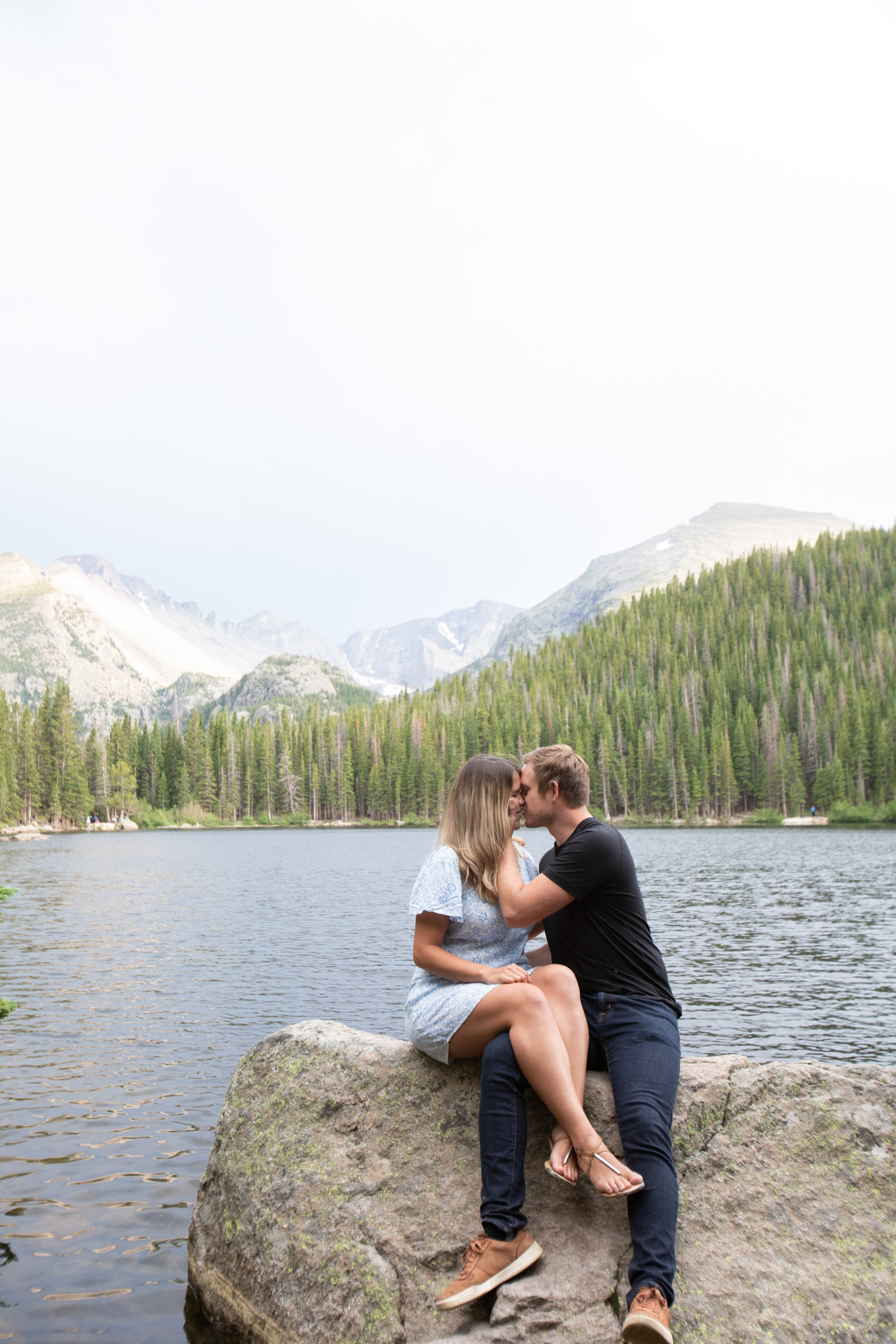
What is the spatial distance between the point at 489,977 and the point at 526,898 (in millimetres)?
534

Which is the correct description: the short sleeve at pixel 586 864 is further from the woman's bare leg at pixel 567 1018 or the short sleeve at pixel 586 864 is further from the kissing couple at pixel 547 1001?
the woman's bare leg at pixel 567 1018

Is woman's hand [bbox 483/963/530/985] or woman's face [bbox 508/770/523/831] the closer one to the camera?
woman's hand [bbox 483/963/530/985]

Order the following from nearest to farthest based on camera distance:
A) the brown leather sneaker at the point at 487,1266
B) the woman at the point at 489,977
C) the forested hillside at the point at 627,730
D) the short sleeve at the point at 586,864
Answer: the brown leather sneaker at the point at 487,1266 < the woman at the point at 489,977 < the short sleeve at the point at 586,864 < the forested hillside at the point at 627,730

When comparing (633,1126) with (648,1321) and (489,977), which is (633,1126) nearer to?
(648,1321)

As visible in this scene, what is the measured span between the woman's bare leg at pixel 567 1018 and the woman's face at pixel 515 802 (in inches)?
37.6

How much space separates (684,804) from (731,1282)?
4864 inches

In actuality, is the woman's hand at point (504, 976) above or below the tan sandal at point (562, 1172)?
above

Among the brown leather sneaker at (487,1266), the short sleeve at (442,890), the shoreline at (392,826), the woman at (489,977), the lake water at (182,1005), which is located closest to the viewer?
the brown leather sneaker at (487,1266)

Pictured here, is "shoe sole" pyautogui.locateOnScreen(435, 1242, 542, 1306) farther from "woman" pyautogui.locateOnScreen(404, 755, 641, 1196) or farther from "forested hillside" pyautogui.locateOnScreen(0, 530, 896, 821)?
"forested hillside" pyautogui.locateOnScreen(0, 530, 896, 821)

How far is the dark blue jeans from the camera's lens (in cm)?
441

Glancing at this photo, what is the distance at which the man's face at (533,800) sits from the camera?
5668mm

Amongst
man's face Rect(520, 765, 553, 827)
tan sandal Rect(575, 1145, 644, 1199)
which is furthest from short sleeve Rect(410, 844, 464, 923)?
tan sandal Rect(575, 1145, 644, 1199)

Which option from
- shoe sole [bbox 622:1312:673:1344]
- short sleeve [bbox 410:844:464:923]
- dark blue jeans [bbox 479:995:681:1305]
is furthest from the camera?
short sleeve [bbox 410:844:464:923]

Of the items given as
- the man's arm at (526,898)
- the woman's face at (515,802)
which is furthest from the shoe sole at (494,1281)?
the woman's face at (515,802)
